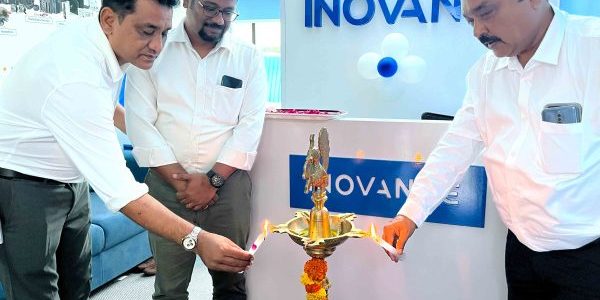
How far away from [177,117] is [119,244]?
1.70m

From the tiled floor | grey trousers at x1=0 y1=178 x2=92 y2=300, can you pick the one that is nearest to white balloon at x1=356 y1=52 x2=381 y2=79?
the tiled floor

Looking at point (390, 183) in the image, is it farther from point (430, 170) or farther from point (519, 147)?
point (519, 147)

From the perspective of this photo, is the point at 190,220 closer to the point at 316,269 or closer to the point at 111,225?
the point at 316,269

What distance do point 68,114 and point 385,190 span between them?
3.19ft

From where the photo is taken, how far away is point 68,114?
1.14 meters

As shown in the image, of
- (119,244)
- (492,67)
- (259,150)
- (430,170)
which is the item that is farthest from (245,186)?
(119,244)

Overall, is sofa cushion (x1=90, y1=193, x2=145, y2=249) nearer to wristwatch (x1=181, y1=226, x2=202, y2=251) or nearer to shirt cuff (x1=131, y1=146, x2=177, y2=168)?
shirt cuff (x1=131, y1=146, x2=177, y2=168)

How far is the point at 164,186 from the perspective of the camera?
5.33ft

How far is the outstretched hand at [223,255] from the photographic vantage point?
3.63ft

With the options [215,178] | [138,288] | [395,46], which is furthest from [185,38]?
[395,46]

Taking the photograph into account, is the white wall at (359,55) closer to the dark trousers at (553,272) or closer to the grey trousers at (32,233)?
the dark trousers at (553,272)

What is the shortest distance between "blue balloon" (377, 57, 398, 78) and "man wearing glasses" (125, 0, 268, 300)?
8.24 feet

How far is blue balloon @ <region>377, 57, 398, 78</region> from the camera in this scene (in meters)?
3.97

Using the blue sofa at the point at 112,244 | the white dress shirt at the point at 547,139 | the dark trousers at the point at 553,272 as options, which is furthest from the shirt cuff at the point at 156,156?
the blue sofa at the point at 112,244
